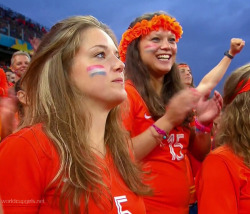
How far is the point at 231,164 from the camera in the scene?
1.74 meters

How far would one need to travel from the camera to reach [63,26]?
1.50m

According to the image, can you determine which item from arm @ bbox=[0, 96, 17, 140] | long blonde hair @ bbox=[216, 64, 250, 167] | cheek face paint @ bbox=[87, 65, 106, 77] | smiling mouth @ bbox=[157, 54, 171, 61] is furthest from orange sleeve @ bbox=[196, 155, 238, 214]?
arm @ bbox=[0, 96, 17, 140]

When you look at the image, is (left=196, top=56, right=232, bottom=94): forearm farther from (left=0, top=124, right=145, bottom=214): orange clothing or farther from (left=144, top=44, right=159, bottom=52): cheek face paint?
(left=0, top=124, right=145, bottom=214): orange clothing

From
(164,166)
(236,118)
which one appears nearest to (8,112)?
(164,166)

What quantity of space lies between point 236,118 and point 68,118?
3.25 ft

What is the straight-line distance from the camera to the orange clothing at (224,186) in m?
1.67

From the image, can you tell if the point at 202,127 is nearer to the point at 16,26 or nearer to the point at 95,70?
the point at 95,70

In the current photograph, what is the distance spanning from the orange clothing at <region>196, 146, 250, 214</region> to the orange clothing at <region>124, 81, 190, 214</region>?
0.32m

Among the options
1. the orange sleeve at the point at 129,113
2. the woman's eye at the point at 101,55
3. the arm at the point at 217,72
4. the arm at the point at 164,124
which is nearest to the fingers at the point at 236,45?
the arm at the point at 217,72

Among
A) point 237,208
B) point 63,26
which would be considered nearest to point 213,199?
point 237,208

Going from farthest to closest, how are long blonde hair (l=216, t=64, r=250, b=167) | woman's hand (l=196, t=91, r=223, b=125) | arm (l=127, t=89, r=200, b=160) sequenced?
woman's hand (l=196, t=91, r=223, b=125)
arm (l=127, t=89, r=200, b=160)
long blonde hair (l=216, t=64, r=250, b=167)

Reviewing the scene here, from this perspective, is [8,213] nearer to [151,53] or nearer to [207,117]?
[207,117]

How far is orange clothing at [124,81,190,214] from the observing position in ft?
6.70

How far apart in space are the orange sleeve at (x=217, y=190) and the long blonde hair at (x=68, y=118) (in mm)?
348
